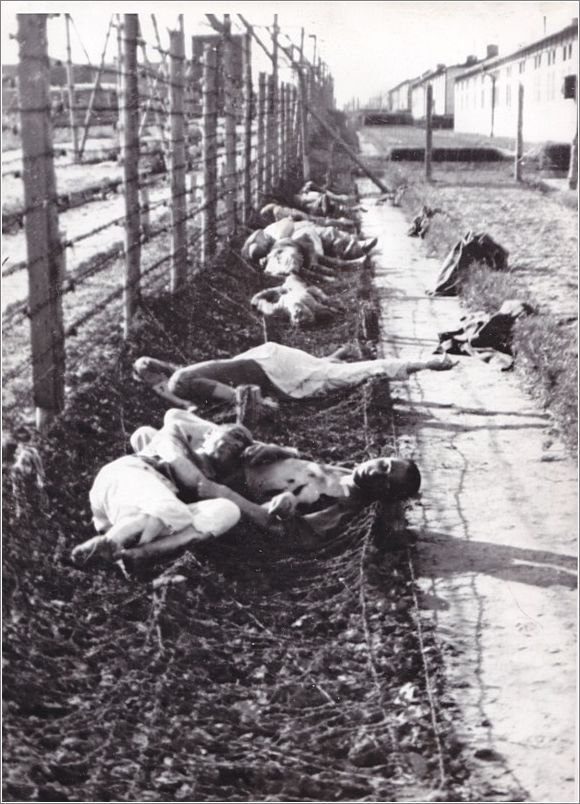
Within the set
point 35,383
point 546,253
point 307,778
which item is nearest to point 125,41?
point 35,383

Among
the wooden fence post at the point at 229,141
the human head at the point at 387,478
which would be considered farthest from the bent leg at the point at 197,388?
the wooden fence post at the point at 229,141

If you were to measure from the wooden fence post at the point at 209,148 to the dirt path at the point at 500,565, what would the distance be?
3.26 metres

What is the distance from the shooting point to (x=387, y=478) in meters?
4.78

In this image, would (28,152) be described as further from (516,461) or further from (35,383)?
(516,461)

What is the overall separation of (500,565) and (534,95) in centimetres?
2485

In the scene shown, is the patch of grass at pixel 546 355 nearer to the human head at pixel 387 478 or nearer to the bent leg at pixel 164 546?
the human head at pixel 387 478

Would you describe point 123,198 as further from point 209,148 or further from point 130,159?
point 209,148

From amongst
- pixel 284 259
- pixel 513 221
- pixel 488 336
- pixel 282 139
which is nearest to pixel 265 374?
pixel 488 336

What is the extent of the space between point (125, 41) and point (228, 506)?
3.72 m

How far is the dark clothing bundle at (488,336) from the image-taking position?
805 centimetres

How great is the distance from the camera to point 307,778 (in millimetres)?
3115

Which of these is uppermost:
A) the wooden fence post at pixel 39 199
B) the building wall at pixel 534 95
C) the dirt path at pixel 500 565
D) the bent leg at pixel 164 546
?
the building wall at pixel 534 95

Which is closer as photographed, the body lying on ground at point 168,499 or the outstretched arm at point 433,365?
the body lying on ground at point 168,499

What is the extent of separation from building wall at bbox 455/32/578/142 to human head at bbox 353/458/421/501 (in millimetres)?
16528
